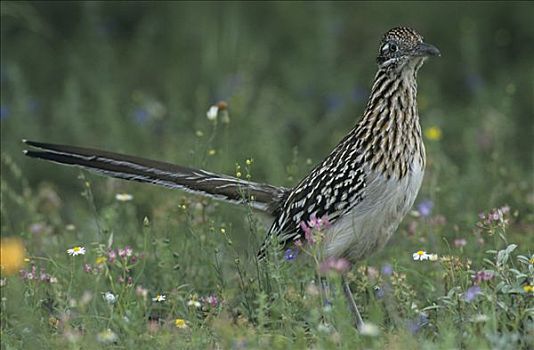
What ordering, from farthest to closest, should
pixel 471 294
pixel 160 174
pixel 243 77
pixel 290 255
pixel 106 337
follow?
pixel 243 77 < pixel 160 174 < pixel 290 255 < pixel 471 294 < pixel 106 337

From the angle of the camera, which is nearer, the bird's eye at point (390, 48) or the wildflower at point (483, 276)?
the wildflower at point (483, 276)

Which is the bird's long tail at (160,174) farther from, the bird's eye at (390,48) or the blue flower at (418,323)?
the blue flower at (418,323)

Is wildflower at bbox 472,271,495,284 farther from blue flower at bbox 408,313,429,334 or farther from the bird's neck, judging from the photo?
the bird's neck

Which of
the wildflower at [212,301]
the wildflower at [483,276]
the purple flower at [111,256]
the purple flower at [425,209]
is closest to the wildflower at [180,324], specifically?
the wildflower at [212,301]

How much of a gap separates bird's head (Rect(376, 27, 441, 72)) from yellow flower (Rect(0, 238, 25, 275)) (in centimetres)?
208

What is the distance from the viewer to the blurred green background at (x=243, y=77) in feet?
31.4

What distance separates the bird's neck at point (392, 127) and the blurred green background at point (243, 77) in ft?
8.44

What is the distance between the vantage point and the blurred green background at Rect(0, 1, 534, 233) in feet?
31.4

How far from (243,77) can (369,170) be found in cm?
427

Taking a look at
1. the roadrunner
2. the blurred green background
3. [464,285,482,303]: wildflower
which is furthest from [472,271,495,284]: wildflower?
the blurred green background

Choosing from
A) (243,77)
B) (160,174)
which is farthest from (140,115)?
(160,174)

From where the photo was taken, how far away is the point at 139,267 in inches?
257

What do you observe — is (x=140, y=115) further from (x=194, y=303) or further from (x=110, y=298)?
(x=194, y=303)

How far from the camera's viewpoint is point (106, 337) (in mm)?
4734
